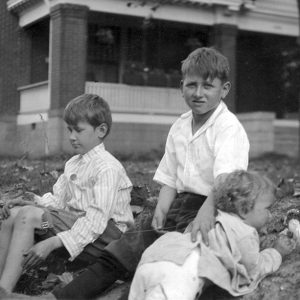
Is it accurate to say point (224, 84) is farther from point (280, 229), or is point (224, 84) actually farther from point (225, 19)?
point (225, 19)

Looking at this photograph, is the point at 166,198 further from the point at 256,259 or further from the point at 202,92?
the point at 256,259

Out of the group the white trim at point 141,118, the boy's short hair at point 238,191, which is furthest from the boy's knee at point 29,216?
the white trim at point 141,118

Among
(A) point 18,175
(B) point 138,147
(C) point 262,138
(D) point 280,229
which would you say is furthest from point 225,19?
(D) point 280,229

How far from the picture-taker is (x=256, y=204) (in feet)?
9.65

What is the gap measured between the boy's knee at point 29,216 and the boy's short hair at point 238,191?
3.20 ft

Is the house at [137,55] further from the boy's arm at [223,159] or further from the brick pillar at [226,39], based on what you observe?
the boy's arm at [223,159]

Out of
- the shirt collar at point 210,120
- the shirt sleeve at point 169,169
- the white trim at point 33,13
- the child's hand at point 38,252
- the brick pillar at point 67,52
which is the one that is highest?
the white trim at point 33,13

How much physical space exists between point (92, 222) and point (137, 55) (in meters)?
13.7

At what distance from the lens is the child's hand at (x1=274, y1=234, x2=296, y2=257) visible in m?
3.25

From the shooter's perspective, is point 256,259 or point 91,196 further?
point 91,196

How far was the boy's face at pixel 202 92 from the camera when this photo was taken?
3303 millimetres

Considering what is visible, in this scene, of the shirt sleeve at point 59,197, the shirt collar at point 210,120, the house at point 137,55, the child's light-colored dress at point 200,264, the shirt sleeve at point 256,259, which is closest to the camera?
the child's light-colored dress at point 200,264

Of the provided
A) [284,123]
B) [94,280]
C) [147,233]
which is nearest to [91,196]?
[147,233]

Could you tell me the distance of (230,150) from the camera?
3131 millimetres
